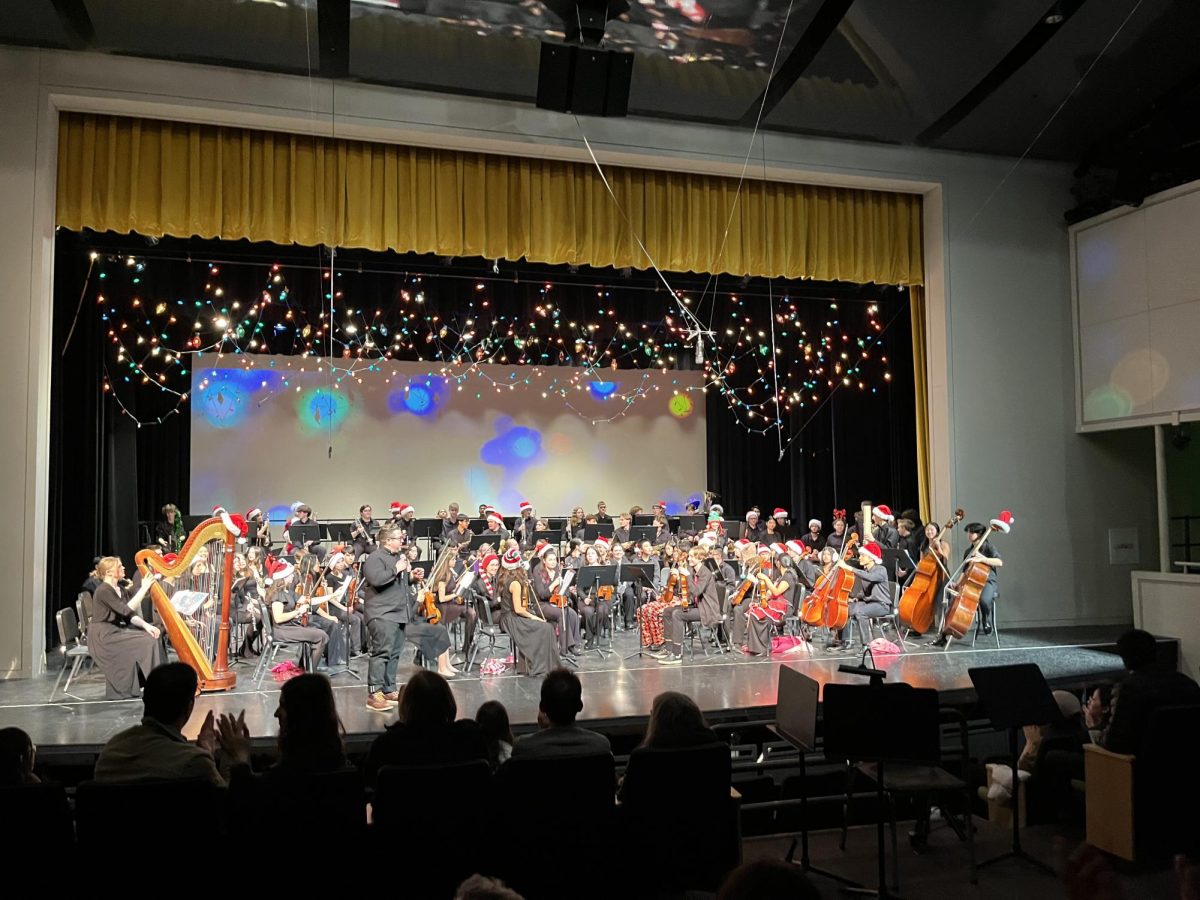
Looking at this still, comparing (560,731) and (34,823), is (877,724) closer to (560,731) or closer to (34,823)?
(560,731)

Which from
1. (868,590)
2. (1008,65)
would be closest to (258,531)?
(868,590)

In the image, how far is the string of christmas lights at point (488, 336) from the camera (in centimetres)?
1128

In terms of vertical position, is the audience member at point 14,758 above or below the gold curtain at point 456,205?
below

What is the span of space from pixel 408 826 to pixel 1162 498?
883 centimetres

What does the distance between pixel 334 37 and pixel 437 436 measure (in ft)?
22.0

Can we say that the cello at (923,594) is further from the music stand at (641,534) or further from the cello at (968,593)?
the music stand at (641,534)

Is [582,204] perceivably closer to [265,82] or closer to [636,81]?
[636,81]

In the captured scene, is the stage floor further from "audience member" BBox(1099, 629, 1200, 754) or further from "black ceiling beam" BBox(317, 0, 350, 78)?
"black ceiling beam" BBox(317, 0, 350, 78)

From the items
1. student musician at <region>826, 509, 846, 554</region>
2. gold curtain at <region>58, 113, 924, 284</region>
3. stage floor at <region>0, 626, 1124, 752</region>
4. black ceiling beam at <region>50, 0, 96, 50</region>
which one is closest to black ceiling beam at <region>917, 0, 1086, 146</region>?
gold curtain at <region>58, 113, 924, 284</region>

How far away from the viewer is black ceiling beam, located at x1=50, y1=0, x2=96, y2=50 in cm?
709

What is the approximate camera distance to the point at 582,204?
9227 millimetres

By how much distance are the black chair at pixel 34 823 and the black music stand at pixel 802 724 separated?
2641 millimetres

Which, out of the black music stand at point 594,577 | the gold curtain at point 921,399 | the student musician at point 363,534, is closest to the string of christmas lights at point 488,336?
the gold curtain at point 921,399

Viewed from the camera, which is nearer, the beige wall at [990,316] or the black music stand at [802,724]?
the black music stand at [802,724]
